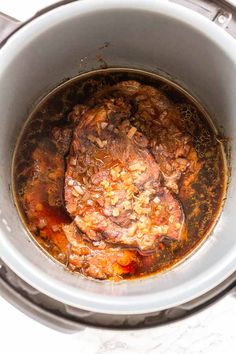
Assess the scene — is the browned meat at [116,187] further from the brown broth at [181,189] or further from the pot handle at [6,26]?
the pot handle at [6,26]

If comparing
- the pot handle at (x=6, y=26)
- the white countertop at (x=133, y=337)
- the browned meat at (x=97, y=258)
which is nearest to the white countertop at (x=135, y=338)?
the white countertop at (x=133, y=337)

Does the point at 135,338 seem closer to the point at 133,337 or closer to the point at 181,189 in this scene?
the point at 133,337

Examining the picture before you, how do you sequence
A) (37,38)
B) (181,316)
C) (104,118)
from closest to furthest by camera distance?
(37,38) → (181,316) → (104,118)

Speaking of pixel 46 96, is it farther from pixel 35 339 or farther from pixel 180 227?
pixel 35 339

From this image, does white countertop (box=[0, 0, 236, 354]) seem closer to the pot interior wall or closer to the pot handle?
the pot interior wall

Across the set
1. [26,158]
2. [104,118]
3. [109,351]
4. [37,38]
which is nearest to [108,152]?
[104,118]

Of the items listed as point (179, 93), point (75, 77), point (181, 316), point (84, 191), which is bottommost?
point (181, 316)

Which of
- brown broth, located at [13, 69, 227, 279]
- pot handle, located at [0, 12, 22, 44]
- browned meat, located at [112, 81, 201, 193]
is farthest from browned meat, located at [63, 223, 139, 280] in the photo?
pot handle, located at [0, 12, 22, 44]
